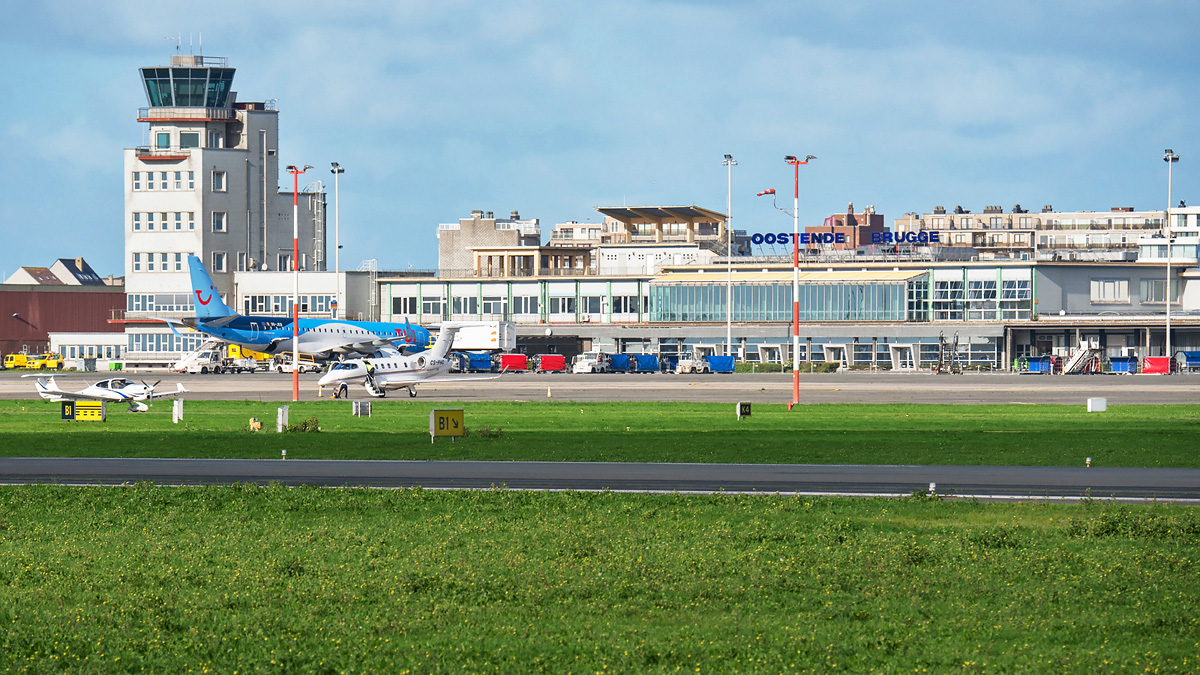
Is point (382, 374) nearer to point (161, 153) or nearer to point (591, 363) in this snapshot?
point (591, 363)

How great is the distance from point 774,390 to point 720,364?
4789 centimetres

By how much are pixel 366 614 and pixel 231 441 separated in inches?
1003

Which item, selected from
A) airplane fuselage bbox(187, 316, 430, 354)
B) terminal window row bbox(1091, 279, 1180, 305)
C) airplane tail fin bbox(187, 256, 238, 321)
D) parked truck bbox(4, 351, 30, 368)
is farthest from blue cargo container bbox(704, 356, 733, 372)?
parked truck bbox(4, 351, 30, 368)

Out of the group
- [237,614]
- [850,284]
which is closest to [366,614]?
[237,614]

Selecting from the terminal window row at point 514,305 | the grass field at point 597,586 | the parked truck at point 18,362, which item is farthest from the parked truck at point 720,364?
the grass field at point 597,586

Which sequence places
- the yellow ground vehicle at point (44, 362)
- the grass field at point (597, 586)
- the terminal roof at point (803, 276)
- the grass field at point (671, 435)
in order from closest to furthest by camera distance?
the grass field at point (597, 586) → the grass field at point (671, 435) → the yellow ground vehicle at point (44, 362) → the terminal roof at point (803, 276)

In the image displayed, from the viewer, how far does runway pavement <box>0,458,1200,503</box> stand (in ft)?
89.6

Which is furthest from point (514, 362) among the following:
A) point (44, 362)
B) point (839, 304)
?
point (44, 362)

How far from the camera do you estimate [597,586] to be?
57.2ft

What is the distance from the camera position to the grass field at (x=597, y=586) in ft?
46.4

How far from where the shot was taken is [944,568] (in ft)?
60.2

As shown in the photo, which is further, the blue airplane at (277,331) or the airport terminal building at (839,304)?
the airport terminal building at (839,304)

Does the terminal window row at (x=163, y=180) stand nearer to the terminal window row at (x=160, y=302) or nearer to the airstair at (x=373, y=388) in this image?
the terminal window row at (x=160, y=302)

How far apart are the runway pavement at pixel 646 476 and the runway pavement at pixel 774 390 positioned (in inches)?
1372
